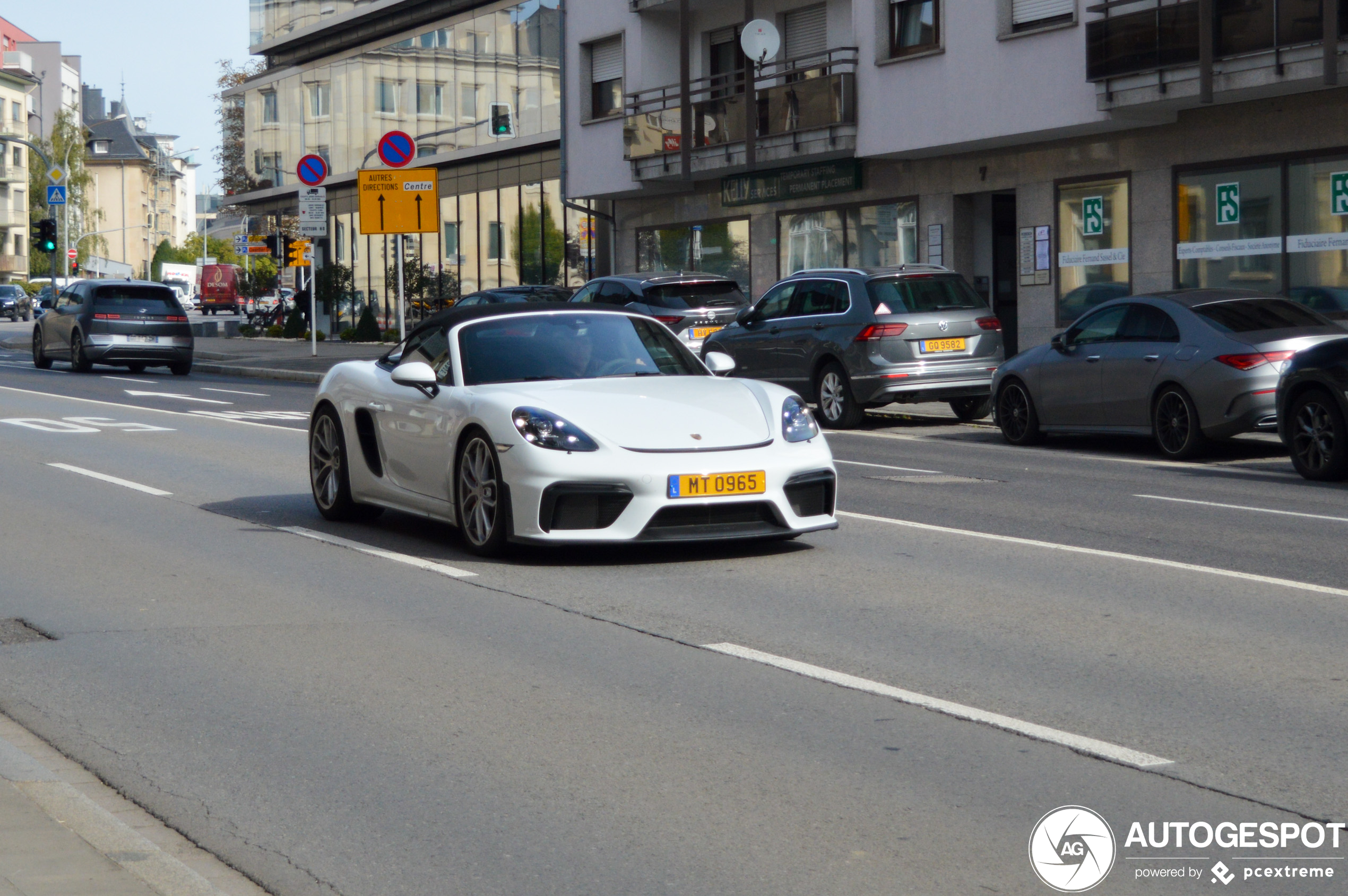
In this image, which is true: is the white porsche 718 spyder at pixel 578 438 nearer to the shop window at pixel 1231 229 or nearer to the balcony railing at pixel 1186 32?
the balcony railing at pixel 1186 32

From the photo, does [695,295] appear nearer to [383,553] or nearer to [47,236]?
[383,553]

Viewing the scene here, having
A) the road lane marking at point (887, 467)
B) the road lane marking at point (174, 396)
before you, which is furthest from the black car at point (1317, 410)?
the road lane marking at point (174, 396)

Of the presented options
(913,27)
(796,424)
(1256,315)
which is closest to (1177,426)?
(1256,315)

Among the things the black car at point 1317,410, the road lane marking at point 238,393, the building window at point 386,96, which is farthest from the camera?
the building window at point 386,96

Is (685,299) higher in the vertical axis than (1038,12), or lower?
lower

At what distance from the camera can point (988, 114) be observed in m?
26.5

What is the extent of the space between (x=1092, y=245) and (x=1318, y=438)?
12845 millimetres

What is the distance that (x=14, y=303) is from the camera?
85.1 metres

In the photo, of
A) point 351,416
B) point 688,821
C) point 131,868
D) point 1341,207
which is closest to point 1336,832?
point 688,821

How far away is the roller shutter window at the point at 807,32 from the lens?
103 feet

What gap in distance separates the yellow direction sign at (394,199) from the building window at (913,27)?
8.53 meters

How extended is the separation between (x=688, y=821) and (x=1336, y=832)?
5.49 ft

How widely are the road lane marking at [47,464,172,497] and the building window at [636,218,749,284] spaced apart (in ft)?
62.0

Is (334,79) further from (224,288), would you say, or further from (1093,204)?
(224,288)
